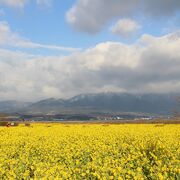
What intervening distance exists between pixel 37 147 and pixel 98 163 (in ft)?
26.8

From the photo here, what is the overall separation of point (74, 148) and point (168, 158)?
5.65m

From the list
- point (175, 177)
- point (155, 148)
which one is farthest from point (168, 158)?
point (175, 177)

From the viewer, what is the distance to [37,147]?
20.9m

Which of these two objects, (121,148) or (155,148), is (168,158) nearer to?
(155,148)

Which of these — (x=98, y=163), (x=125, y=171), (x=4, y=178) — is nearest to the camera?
(x=125, y=171)

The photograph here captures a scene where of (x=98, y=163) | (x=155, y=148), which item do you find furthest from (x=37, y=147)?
(x=98, y=163)

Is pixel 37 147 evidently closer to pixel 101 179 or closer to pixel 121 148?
pixel 121 148

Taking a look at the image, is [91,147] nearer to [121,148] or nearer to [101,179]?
[121,148]

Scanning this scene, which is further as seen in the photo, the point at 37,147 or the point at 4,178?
the point at 37,147

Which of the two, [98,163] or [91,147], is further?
[91,147]

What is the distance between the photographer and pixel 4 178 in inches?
468

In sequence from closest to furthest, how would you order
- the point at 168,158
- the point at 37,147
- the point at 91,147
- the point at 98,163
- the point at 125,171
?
the point at 125,171
the point at 98,163
the point at 168,158
the point at 91,147
the point at 37,147

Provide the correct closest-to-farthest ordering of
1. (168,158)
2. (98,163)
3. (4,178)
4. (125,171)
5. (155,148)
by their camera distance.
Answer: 1. (125,171)
2. (4,178)
3. (98,163)
4. (168,158)
5. (155,148)

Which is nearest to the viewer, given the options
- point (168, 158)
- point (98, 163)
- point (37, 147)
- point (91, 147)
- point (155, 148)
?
point (98, 163)
